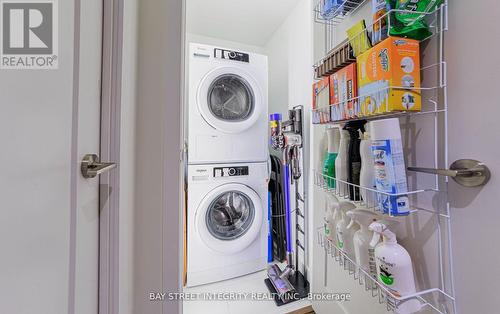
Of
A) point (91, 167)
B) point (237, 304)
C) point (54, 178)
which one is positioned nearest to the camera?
point (54, 178)

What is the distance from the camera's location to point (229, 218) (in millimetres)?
1962

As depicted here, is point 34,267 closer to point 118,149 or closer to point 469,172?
point 118,149

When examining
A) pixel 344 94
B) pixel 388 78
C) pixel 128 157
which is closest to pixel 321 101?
pixel 344 94

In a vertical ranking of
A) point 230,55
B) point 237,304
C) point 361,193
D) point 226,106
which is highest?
point 230,55

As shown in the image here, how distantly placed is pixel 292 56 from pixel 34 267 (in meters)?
2.23

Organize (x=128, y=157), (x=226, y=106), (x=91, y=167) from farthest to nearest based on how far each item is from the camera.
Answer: (x=226, y=106)
(x=128, y=157)
(x=91, y=167)

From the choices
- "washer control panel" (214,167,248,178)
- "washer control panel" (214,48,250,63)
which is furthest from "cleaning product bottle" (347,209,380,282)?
"washer control panel" (214,48,250,63)

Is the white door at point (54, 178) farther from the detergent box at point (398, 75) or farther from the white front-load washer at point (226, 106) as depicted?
the white front-load washer at point (226, 106)

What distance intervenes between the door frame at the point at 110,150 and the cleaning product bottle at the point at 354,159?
894 mm

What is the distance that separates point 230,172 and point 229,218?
18.3 inches

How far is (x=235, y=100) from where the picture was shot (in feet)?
6.48

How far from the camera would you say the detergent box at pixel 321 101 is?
1.03 metres

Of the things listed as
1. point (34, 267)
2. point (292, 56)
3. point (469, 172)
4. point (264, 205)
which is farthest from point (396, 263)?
point (292, 56)

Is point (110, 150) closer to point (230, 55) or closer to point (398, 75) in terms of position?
point (398, 75)
